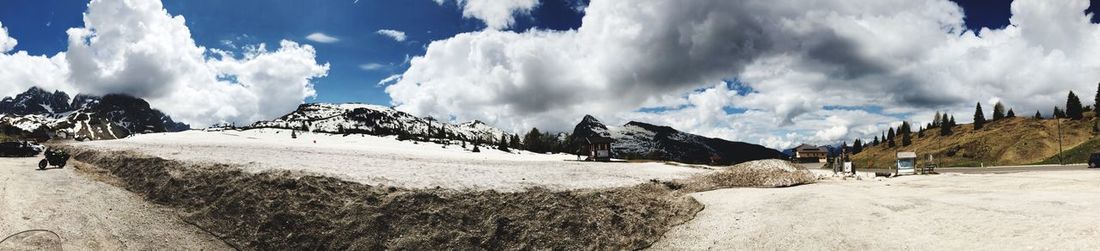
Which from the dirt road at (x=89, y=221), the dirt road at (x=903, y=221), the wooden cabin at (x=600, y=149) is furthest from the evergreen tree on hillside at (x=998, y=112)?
the dirt road at (x=89, y=221)

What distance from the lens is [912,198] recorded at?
20.5 m

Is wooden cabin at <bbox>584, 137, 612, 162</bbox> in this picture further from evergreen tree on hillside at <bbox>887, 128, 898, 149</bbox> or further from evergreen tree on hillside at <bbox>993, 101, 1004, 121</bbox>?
evergreen tree on hillside at <bbox>993, 101, 1004, 121</bbox>

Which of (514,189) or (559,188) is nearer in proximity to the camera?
(514,189)

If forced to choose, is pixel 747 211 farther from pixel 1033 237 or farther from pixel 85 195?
pixel 85 195

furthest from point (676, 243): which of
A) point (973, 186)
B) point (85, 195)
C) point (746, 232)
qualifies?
point (85, 195)

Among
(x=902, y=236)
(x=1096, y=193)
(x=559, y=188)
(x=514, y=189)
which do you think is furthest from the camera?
(x=559, y=188)

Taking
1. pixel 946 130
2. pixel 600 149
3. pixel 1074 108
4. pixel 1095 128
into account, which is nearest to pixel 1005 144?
pixel 1095 128

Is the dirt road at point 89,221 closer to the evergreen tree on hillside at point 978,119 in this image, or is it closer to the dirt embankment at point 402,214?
the dirt embankment at point 402,214

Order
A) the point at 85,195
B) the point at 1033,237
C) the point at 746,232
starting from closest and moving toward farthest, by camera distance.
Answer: the point at 1033,237 → the point at 746,232 → the point at 85,195

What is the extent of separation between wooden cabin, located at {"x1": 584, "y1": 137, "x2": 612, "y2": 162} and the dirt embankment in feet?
132

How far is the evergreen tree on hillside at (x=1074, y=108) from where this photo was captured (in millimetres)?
132500

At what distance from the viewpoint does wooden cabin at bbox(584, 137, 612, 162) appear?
65.5 metres

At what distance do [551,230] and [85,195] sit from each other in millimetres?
21240

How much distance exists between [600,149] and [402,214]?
47.4 m
